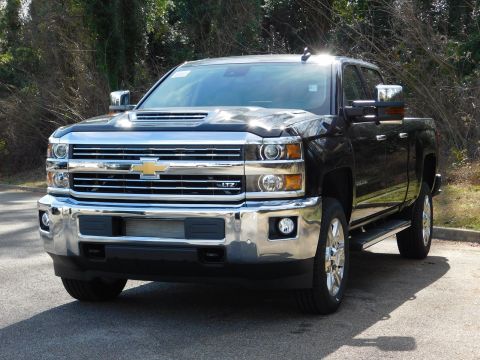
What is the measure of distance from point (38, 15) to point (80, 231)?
82.1ft

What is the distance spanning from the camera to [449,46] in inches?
715

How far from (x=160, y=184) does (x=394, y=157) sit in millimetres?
3002

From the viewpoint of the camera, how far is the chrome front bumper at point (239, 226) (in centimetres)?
589

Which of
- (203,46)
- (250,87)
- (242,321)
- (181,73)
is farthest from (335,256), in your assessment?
(203,46)

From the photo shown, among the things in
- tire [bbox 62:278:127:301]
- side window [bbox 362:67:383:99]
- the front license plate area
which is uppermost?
side window [bbox 362:67:383:99]

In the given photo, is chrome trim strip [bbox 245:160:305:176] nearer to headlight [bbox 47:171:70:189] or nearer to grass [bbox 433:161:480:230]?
headlight [bbox 47:171:70:189]

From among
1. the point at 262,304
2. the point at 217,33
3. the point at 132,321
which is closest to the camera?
the point at 132,321

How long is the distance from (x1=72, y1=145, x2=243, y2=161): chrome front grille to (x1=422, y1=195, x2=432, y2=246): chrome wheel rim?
4.06 m

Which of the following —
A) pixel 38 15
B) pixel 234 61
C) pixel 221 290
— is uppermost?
pixel 38 15

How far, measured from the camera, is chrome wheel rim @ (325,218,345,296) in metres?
6.52

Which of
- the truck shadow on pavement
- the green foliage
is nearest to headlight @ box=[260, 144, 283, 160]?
the truck shadow on pavement

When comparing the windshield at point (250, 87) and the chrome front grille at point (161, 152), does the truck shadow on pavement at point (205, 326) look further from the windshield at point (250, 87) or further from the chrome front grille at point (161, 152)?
the windshield at point (250, 87)

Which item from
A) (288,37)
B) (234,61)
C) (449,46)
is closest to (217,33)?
(288,37)

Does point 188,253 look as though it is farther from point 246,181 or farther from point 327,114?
point 327,114
